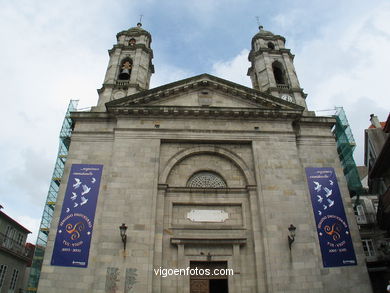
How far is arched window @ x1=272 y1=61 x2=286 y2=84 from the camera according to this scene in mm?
24828

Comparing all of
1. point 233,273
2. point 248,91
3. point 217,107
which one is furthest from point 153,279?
point 248,91

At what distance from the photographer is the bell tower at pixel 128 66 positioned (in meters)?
21.7

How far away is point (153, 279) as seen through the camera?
13.9 meters

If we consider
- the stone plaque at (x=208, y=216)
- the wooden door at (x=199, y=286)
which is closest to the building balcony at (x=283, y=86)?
the stone plaque at (x=208, y=216)

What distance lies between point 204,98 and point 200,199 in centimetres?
690

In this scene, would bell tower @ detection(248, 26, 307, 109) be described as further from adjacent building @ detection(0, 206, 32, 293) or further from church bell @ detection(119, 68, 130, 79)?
adjacent building @ detection(0, 206, 32, 293)

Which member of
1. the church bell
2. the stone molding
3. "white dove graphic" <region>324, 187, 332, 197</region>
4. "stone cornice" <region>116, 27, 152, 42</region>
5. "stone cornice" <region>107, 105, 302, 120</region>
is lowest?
"white dove graphic" <region>324, 187, 332, 197</region>

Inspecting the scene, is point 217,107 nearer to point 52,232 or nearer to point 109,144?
point 109,144

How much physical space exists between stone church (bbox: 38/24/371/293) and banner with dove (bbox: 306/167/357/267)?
8 centimetres

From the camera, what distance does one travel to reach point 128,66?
24.1 m

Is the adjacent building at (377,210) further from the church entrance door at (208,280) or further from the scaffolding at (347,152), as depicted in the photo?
the church entrance door at (208,280)

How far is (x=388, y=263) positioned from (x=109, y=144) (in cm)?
1850

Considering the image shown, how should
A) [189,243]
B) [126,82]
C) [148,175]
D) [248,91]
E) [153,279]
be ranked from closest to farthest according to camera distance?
[153,279] < [189,243] < [148,175] < [248,91] < [126,82]

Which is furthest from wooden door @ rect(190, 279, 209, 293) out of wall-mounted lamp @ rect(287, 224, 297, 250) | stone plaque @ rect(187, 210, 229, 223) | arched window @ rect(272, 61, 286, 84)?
arched window @ rect(272, 61, 286, 84)
